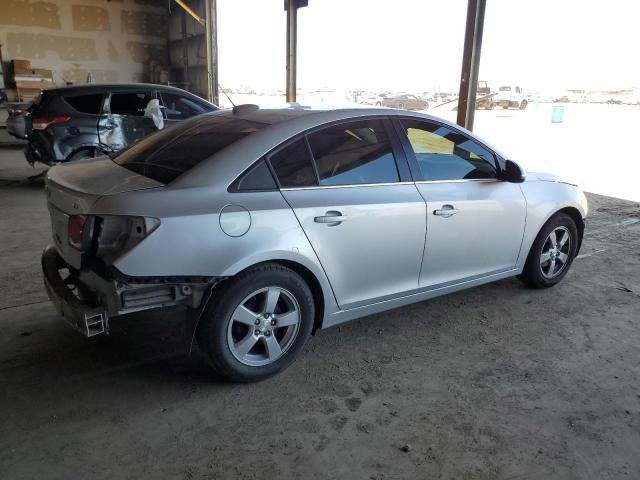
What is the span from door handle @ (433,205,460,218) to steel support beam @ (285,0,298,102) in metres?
10.9

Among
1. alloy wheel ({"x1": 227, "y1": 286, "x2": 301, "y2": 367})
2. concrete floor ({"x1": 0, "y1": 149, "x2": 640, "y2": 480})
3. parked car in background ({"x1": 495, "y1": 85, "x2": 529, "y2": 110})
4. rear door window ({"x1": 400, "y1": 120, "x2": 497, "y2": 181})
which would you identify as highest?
parked car in background ({"x1": 495, "y1": 85, "x2": 529, "y2": 110})

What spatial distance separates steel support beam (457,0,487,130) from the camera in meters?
8.15

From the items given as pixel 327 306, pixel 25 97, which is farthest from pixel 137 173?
pixel 25 97

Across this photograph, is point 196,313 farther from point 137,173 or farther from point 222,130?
point 222,130

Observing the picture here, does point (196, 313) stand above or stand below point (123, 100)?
below

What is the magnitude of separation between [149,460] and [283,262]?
1151mm

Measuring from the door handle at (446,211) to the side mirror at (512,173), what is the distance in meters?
0.61

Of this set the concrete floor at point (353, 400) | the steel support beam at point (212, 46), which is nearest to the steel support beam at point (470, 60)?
the concrete floor at point (353, 400)

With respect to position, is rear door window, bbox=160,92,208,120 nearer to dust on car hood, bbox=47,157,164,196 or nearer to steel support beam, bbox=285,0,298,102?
dust on car hood, bbox=47,157,164,196

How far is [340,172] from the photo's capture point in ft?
9.91

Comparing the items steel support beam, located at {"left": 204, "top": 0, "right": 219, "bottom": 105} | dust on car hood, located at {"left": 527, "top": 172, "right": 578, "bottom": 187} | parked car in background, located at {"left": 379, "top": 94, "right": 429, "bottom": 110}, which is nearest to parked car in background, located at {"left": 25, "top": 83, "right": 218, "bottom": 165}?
dust on car hood, located at {"left": 527, "top": 172, "right": 578, "bottom": 187}

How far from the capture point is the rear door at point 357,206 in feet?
9.36

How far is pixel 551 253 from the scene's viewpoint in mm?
4230

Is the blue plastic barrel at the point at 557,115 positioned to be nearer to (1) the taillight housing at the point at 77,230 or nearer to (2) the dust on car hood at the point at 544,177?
(2) the dust on car hood at the point at 544,177
